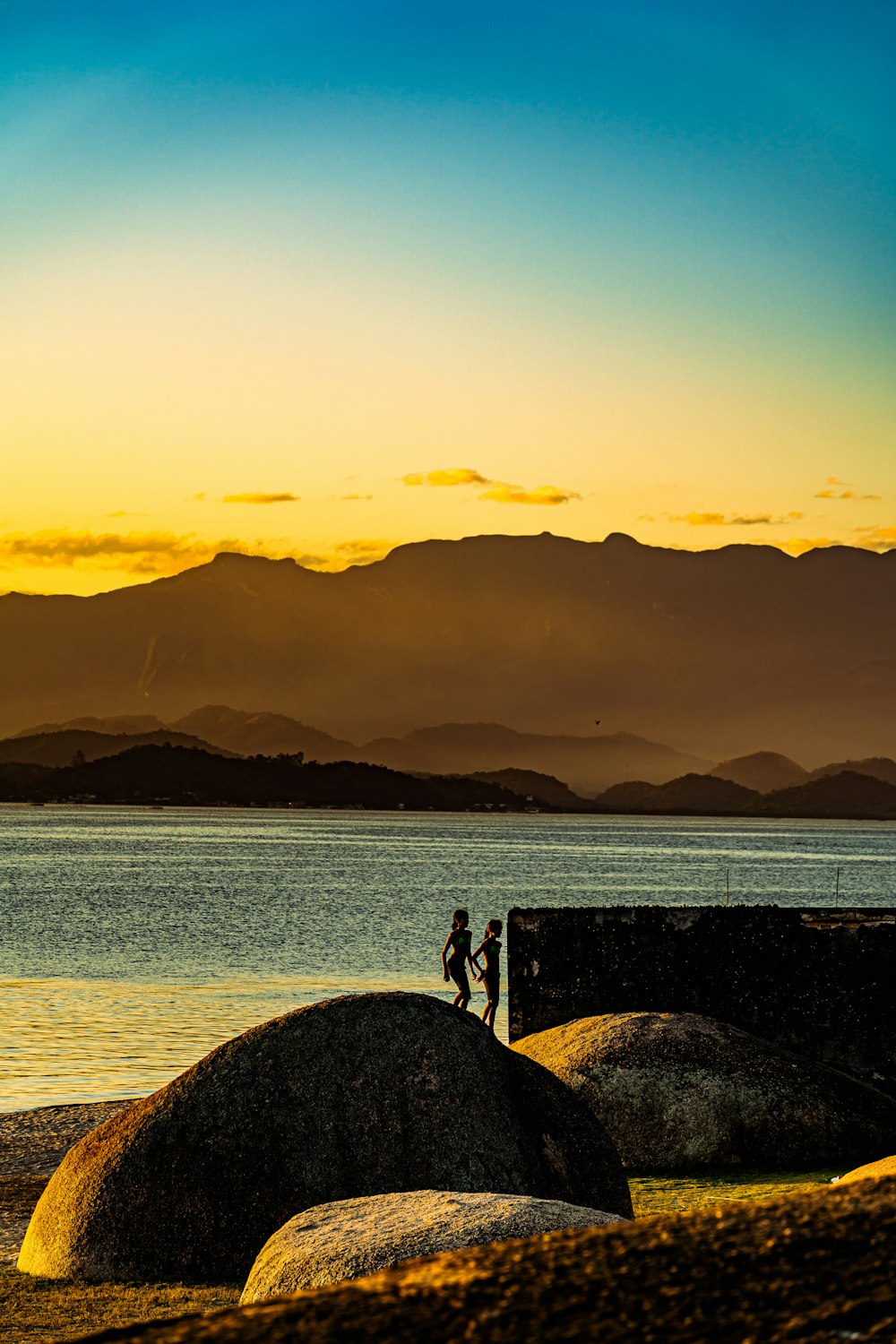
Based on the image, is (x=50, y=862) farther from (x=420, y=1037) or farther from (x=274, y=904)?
(x=420, y=1037)

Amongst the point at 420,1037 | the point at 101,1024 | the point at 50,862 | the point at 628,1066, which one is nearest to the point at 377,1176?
the point at 420,1037

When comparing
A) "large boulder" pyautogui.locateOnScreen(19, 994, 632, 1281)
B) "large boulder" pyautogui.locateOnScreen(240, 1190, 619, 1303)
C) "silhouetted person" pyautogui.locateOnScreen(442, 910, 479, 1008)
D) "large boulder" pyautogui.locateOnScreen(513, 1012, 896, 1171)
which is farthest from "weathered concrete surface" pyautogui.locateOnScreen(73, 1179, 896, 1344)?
"silhouetted person" pyautogui.locateOnScreen(442, 910, 479, 1008)

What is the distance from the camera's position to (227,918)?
6300cm

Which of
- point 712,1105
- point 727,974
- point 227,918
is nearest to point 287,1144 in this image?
point 712,1105

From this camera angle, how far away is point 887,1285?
1941mm

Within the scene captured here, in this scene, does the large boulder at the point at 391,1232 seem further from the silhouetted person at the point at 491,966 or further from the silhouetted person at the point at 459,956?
the silhouetted person at the point at 459,956

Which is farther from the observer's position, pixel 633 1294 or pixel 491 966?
pixel 491 966

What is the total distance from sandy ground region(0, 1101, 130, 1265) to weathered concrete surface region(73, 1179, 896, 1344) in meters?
8.84

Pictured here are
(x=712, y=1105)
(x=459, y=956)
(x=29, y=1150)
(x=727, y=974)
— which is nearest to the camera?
(x=712, y=1105)

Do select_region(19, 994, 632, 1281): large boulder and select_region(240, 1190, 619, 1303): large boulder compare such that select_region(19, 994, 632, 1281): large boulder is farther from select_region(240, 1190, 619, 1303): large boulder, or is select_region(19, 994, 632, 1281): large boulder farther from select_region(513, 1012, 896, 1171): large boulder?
select_region(513, 1012, 896, 1171): large boulder

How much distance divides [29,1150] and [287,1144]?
296 inches

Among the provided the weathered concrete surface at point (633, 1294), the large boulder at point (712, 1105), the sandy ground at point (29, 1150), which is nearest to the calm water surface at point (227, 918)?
the sandy ground at point (29, 1150)

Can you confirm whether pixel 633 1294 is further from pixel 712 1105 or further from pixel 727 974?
pixel 727 974

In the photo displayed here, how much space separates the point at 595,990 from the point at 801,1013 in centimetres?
200
